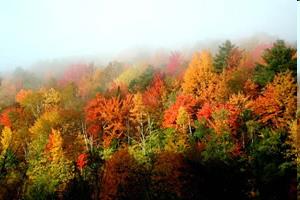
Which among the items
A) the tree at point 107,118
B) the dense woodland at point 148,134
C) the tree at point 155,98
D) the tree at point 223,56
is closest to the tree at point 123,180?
the dense woodland at point 148,134

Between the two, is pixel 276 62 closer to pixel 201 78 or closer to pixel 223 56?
pixel 201 78

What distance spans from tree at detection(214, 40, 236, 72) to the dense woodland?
1.46 meters

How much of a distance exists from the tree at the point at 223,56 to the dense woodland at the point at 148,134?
146cm

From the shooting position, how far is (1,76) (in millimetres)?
16938

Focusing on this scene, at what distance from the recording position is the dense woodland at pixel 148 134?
47.5ft

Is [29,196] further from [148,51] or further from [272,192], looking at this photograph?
[148,51]

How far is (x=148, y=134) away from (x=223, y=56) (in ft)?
19.5

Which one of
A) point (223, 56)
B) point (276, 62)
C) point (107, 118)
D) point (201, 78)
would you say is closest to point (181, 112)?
point (107, 118)

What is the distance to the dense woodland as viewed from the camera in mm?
14492

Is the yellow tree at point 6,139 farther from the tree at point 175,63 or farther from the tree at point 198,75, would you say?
the tree at point 175,63

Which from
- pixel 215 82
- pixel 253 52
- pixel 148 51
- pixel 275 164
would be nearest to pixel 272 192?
pixel 275 164

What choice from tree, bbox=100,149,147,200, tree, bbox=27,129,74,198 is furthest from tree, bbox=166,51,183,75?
tree, bbox=27,129,74,198

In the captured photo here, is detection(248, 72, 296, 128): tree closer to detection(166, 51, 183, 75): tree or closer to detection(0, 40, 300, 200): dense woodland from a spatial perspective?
detection(0, 40, 300, 200): dense woodland

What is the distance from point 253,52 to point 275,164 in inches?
276
